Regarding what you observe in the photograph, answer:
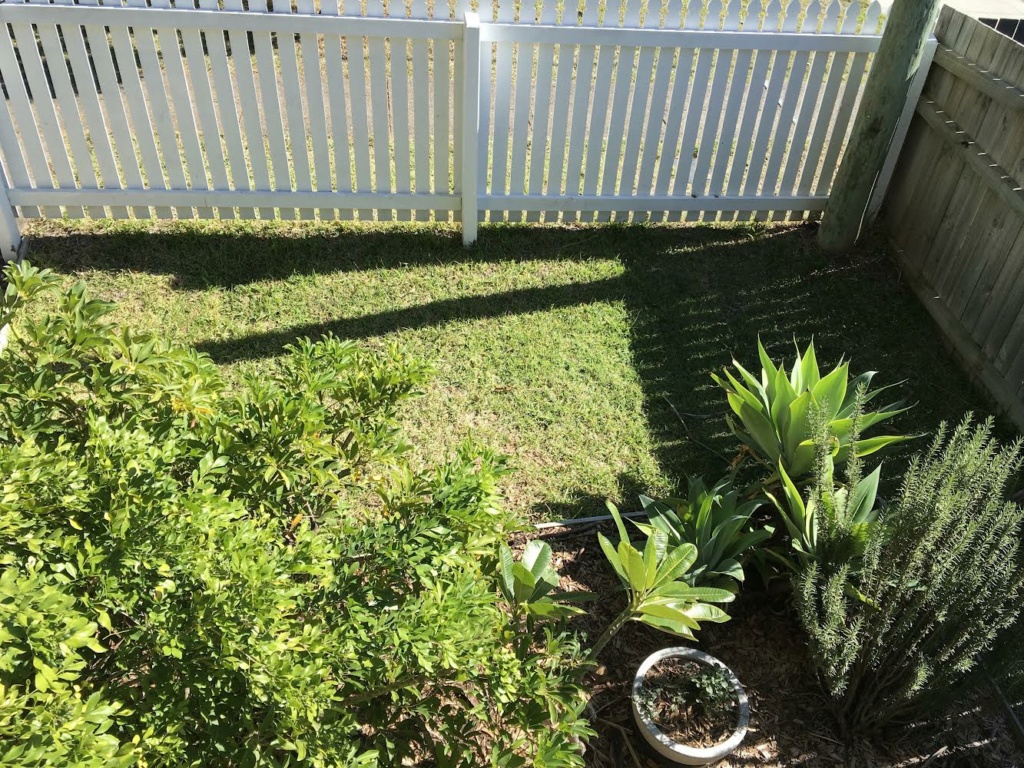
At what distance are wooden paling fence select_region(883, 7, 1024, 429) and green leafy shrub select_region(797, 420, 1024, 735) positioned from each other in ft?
6.21

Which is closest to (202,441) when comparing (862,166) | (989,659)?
(989,659)

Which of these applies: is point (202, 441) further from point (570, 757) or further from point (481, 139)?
point (481, 139)

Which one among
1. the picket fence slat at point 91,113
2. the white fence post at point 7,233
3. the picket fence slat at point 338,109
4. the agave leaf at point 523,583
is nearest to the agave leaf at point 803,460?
the agave leaf at point 523,583

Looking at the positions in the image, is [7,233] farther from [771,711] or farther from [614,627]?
[771,711]

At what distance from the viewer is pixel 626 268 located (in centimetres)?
548

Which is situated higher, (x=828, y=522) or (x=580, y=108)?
(x=580, y=108)

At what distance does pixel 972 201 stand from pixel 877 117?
31.3 inches

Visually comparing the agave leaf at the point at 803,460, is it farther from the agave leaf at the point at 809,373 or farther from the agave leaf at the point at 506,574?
the agave leaf at the point at 506,574

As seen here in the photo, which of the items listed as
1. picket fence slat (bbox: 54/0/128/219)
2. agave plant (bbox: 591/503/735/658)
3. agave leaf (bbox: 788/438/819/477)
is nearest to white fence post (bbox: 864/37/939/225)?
agave leaf (bbox: 788/438/819/477)

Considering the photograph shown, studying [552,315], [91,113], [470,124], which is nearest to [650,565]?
[552,315]

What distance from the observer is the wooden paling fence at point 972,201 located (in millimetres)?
4484

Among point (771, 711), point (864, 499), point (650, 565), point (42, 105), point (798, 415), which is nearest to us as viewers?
point (650, 565)

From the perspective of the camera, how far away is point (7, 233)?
5.09 m

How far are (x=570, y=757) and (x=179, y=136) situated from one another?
4450mm
